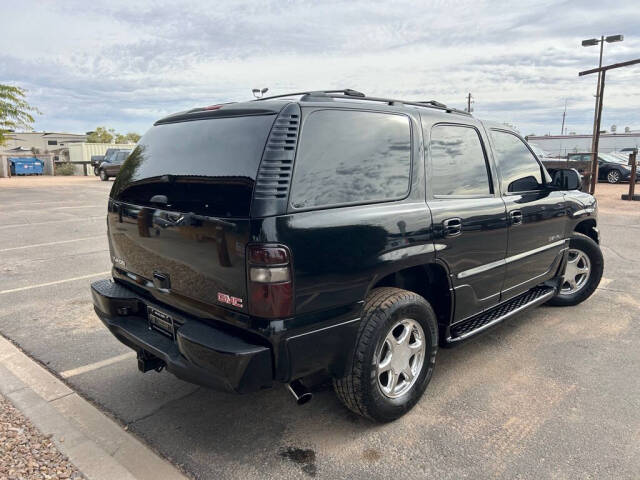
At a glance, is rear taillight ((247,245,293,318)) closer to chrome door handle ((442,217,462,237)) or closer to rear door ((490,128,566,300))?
chrome door handle ((442,217,462,237))

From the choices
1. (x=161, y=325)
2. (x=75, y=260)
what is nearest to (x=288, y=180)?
(x=161, y=325)

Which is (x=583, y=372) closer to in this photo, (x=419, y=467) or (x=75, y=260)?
(x=419, y=467)

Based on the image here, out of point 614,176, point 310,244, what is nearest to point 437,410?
point 310,244

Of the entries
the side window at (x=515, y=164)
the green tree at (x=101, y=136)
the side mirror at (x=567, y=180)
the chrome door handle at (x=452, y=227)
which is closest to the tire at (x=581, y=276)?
the side mirror at (x=567, y=180)

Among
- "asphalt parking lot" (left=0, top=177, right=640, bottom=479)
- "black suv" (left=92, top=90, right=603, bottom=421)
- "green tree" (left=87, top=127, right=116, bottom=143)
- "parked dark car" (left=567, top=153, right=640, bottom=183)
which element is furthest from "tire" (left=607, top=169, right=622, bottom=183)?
"green tree" (left=87, top=127, right=116, bottom=143)

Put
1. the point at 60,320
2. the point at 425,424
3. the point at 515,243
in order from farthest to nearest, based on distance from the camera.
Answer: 1. the point at 60,320
2. the point at 515,243
3. the point at 425,424

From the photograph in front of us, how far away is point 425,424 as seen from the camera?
2953 mm

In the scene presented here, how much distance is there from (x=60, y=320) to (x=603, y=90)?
16.7m

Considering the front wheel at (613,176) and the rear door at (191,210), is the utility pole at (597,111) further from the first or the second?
the rear door at (191,210)

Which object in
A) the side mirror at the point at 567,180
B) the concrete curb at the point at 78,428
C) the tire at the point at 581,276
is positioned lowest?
the concrete curb at the point at 78,428

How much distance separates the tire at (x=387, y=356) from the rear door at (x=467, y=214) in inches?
14.8

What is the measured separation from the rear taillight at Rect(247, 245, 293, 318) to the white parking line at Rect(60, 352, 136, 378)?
6.67ft

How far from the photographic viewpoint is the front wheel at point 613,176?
21.8 meters

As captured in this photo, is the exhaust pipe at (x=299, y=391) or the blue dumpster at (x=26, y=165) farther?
the blue dumpster at (x=26, y=165)
